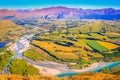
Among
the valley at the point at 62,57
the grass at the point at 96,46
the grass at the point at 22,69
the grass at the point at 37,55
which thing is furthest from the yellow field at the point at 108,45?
the grass at the point at 22,69

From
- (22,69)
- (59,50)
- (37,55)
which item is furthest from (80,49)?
(22,69)

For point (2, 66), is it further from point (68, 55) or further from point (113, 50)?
point (113, 50)

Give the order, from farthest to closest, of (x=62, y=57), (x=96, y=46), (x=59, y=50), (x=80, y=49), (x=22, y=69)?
(x=96, y=46), (x=80, y=49), (x=59, y=50), (x=62, y=57), (x=22, y=69)

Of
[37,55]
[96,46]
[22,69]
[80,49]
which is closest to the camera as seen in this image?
[22,69]

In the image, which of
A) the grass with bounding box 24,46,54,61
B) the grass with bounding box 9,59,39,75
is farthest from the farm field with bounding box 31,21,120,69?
the grass with bounding box 9,59,39,75

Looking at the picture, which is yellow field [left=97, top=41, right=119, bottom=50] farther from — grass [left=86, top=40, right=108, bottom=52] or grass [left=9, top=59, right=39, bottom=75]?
grass [left=9, top=59, right=39, bottom=75]

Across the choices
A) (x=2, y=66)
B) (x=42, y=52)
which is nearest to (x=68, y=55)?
(x=42, y=52)

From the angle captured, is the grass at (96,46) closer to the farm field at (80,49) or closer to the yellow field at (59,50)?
the farm field at (80,49)

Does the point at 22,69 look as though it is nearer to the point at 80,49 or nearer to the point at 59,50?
the point at 59,50

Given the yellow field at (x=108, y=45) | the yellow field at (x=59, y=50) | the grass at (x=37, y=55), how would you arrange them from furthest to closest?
1. the yellow field at (x=108, y=45)
2. the yellow field at (x=59, y=50)
3. the grass at (x=37, y=55)

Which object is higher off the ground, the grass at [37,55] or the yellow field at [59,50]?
the yellow field at [59,50]
